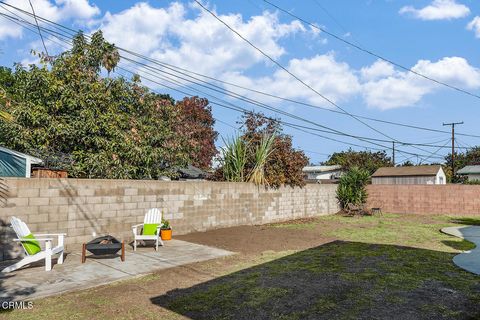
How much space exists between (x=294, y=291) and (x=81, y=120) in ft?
30.2

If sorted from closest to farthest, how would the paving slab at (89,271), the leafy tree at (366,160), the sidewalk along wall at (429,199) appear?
the paving slab at (89,271) < the sidewalk along wall at (429,199) < the leafy tree at (366,160)

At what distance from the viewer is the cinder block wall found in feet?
27.8

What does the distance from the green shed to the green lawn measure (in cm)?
590

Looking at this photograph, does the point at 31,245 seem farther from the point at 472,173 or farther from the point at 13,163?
the point at 472,173

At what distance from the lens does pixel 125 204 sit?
415 inches

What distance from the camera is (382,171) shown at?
144 ft

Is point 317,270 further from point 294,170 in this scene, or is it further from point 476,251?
point 294,170

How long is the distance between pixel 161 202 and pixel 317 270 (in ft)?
19.6

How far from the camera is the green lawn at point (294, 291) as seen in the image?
4941 millimetres

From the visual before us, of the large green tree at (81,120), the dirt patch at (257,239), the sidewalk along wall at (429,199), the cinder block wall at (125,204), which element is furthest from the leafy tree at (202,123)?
the dirt patch at (257,239)

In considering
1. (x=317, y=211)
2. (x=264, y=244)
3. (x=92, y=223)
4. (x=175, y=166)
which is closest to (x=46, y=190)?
(x=92, y=223)

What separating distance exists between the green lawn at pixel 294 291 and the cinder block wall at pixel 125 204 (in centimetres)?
347

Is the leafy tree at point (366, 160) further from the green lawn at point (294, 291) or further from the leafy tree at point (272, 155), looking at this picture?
the green lawn at point (294, 291)

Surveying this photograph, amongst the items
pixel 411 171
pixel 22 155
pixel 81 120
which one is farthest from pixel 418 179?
pixel 22 155
